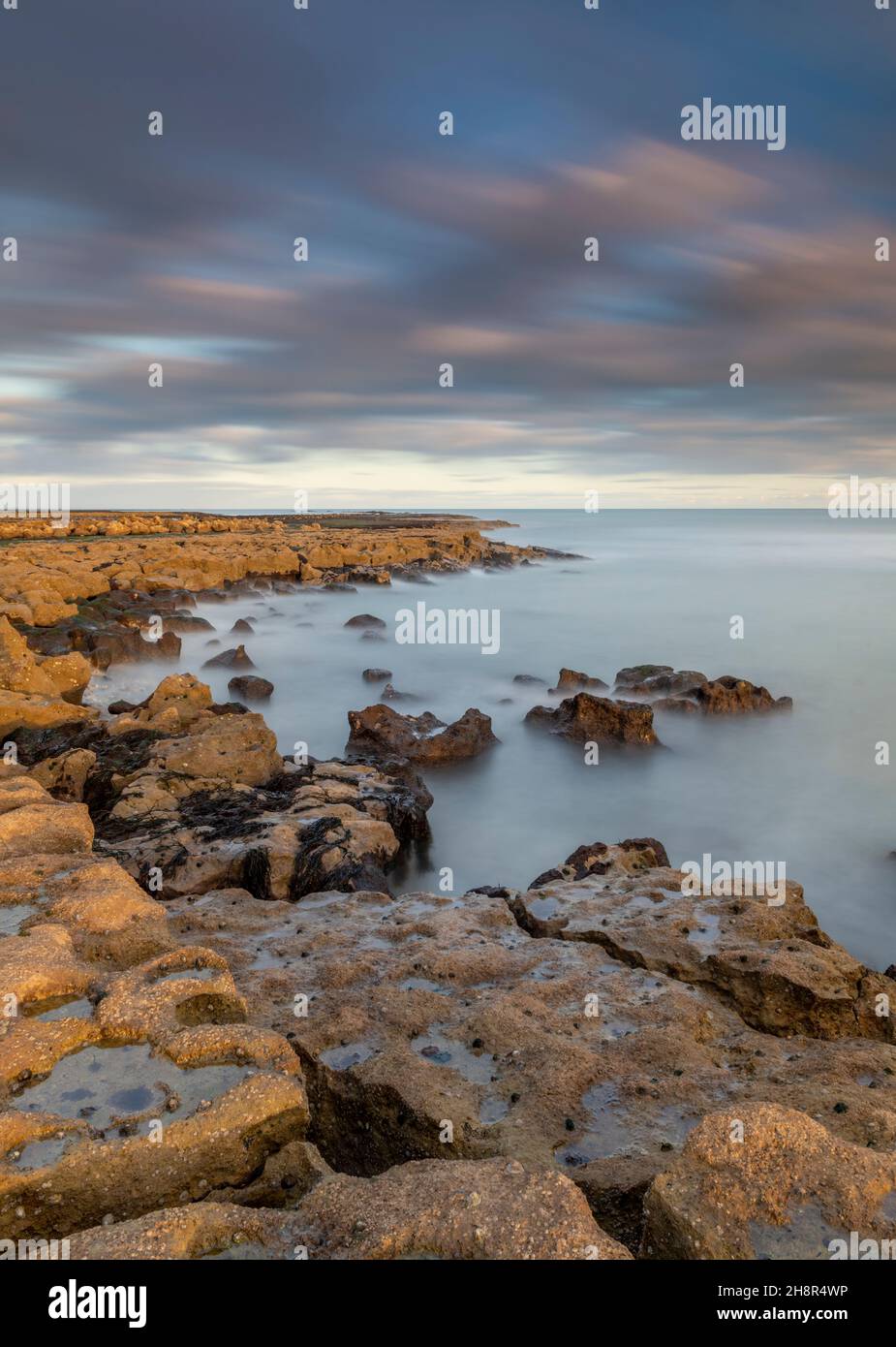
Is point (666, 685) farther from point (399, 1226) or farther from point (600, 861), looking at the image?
point (399, 1226)

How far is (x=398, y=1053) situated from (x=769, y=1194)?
247 cm

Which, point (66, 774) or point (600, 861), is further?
point (66, 774)

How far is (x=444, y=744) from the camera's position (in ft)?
58.1

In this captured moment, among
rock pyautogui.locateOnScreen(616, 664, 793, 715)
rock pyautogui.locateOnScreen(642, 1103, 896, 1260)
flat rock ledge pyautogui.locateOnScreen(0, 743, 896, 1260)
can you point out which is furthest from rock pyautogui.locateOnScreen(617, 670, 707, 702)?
rock pyautogui.locateOnScreen(642, 1103, 896, 1260)

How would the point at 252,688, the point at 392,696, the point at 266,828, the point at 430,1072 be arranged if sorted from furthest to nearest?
the point at 392,696 < the point at 252,688 < the point at 266,828 < the point at 430,1072

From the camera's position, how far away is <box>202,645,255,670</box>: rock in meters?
25.0

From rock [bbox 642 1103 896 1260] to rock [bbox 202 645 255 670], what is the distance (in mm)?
22651

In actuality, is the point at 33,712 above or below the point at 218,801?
above

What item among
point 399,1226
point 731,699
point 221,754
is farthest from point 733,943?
point 731,699

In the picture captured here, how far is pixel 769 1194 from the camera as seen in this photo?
3697 mm

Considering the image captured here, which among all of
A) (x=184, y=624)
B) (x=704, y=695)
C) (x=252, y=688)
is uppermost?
(x=184, y=624)

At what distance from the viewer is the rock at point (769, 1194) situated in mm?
3516

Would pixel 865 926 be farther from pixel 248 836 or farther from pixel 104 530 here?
Result: pixel 104 530

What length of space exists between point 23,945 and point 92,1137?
1924 millimetres
